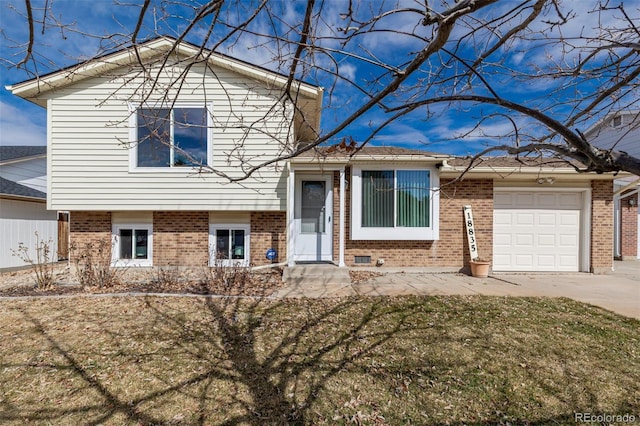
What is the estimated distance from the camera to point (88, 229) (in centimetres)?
811

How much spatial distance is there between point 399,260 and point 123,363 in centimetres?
654

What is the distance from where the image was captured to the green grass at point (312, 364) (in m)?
2.58

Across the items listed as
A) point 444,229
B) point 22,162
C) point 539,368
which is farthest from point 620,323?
point 22,162

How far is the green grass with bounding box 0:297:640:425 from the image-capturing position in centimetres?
258

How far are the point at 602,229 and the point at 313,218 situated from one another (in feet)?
26.0

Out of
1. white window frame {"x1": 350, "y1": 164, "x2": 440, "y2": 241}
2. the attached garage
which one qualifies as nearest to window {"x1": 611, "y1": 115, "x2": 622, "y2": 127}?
the attached garage

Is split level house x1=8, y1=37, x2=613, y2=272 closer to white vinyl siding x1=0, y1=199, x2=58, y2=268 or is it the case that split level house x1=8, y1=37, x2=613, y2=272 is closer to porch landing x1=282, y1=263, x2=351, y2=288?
porch landing x1=282, y1=263, x2=351, y2=288

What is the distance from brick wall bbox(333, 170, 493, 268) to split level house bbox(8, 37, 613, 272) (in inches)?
1.1

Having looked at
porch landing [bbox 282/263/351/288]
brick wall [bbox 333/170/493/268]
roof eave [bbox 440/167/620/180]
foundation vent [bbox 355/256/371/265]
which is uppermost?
roof eave [bbox 440/167/620/180]

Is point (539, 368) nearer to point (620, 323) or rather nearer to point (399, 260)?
point (620, 323)

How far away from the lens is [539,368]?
10.5ft

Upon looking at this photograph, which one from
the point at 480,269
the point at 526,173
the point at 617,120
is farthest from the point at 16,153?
the point at 617,120

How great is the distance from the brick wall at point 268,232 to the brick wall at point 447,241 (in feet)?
4.79

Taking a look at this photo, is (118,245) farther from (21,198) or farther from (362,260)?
(362,260)
